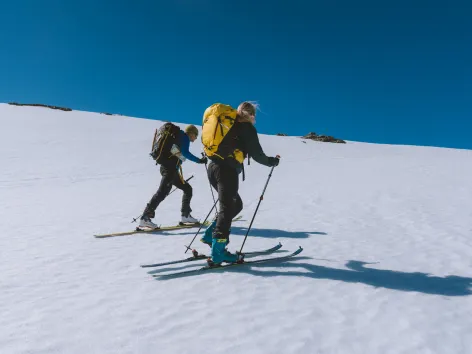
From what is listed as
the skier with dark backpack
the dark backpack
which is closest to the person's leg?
the skier with dark backpack

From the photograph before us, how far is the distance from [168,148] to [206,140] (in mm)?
2588

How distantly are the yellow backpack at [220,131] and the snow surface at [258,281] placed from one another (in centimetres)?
154

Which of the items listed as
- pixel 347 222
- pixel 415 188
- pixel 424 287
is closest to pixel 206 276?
pixel 424 287

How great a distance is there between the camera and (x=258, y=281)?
441cm

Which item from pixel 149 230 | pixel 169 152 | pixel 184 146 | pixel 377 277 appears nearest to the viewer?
pixel 377 277

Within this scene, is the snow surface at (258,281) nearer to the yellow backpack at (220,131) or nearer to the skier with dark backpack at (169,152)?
the skier with dark backpack at (169,152)

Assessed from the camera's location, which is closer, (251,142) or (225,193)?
(251,142)

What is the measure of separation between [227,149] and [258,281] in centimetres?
164

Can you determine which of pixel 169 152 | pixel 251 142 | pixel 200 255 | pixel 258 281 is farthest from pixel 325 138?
pixel 258 281

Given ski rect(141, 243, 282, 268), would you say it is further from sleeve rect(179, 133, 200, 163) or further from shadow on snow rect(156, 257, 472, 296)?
sleeve rect(179, 133, 200, 163)

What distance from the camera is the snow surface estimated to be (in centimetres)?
303

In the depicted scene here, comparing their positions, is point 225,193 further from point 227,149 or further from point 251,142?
point 251,142

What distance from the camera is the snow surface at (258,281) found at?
3025mm

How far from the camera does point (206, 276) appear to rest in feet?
15.0
